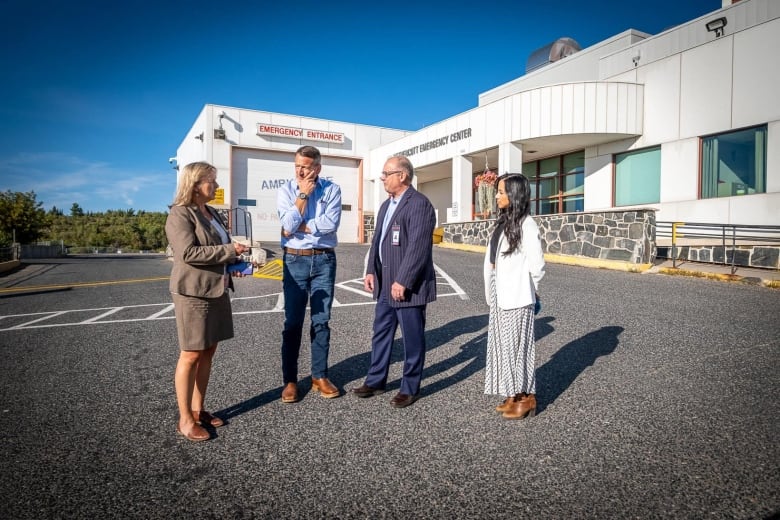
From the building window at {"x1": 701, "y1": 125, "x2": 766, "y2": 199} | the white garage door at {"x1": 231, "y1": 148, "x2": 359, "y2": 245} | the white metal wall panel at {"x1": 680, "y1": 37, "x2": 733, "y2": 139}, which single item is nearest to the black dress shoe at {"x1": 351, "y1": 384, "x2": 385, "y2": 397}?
the building window at {"x1": 701, "y1": 125, "x2": 766, "y2": 199}

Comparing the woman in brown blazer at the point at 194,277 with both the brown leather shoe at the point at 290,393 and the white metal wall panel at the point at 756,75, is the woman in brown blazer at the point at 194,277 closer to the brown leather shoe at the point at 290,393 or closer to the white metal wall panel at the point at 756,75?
the brown leather shoe at the point at 290,393

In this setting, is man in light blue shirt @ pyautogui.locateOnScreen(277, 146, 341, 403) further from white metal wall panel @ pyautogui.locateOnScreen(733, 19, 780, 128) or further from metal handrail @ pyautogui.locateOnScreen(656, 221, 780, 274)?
white metal wall panel @ pyautogui.locateOnScreen(733, 19, 780, 128)

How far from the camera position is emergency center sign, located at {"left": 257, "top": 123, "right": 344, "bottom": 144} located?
23.0 m

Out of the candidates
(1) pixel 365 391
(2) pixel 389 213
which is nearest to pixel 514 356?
(1) pixel 365 391

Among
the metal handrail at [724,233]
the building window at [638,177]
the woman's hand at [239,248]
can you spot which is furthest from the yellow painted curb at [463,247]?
the woman's hand at [239,248]

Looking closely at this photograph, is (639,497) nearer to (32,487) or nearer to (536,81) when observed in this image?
Result: (32,487)

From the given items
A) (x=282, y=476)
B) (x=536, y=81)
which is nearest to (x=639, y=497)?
(x=282, y=476)

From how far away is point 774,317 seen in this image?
638 cm

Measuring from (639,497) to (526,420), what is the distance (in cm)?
102

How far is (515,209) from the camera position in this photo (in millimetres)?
3342

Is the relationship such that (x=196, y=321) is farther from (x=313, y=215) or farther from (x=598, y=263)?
(x=598, y=263)

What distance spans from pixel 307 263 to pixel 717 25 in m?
15.6

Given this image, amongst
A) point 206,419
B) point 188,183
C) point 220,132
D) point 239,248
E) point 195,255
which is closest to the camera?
point 195,255

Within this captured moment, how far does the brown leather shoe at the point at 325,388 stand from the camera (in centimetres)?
368
